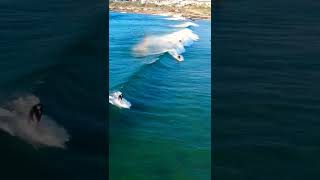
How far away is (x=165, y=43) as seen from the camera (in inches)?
165

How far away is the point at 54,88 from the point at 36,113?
300 mm

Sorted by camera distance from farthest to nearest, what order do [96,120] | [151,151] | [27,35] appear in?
[27,35] < [96,120] < [151,151]

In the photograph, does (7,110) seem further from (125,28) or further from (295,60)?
(295,60)

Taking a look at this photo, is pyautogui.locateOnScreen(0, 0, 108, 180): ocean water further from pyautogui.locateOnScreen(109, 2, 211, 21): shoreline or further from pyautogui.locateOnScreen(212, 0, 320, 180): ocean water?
pyautogui.locateOnScreen(212, 0, 320, 180): ocean water

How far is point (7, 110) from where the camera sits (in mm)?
4141

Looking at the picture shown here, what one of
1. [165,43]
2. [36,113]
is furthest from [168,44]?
[36,113]

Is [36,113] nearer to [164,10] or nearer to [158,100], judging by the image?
[158,100]

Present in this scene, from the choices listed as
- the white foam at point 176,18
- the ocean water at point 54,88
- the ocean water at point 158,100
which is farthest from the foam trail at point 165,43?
the ocean water at point 54,88

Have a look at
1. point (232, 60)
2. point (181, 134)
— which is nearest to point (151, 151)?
point (181, 134)

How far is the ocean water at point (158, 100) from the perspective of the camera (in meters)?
3.74

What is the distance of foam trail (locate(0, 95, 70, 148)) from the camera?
3947mm

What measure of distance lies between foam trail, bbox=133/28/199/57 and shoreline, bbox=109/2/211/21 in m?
0.14

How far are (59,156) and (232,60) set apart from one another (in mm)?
1577

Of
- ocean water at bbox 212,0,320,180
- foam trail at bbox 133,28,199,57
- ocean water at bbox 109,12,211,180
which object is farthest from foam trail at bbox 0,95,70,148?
ocean water at bbox 212,0,320,180
